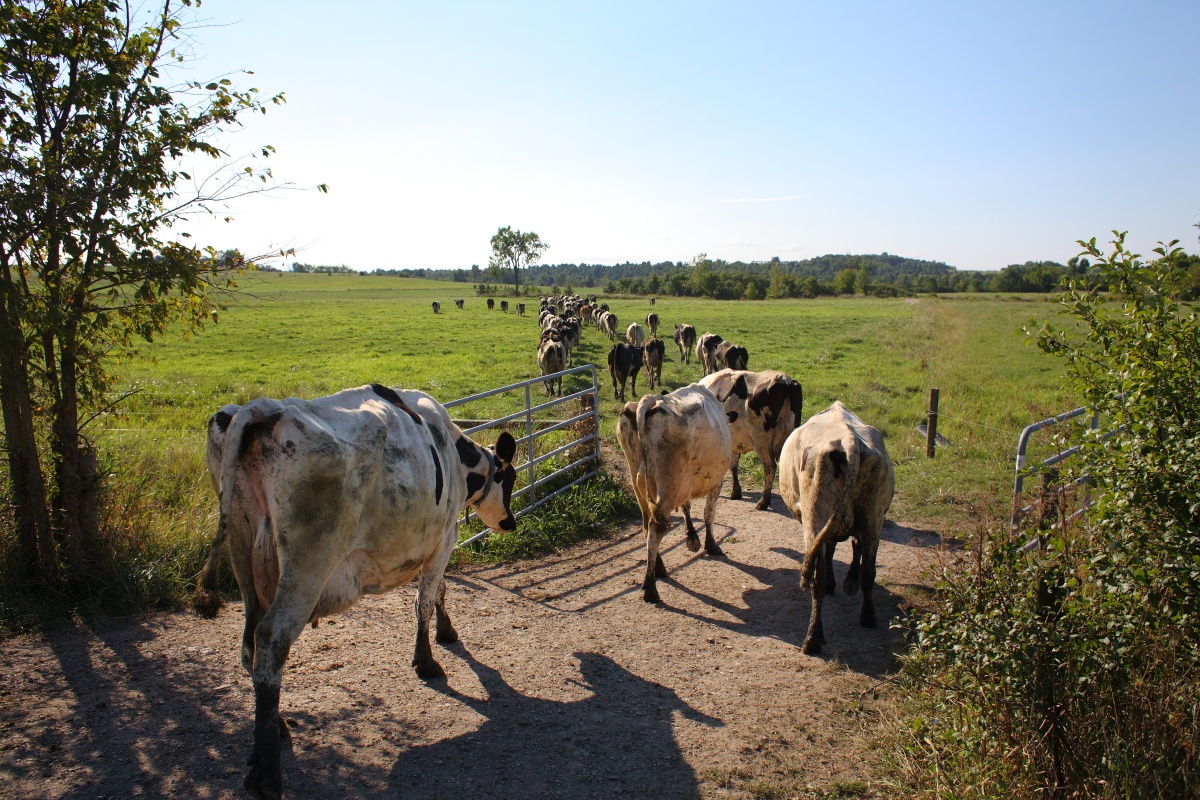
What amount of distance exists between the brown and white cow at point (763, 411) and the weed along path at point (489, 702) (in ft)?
11.3

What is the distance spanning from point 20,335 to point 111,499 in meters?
1.98

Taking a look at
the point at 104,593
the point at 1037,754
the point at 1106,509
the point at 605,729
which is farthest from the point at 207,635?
the point at 1106,509

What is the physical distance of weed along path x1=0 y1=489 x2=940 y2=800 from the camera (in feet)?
13.6

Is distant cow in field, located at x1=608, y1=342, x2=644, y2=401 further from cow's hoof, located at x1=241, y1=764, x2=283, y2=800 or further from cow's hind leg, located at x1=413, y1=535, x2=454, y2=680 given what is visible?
cow's hoof, located at x1=241, y1=764, x2=283, y2=800

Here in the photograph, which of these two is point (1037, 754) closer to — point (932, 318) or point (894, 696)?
point (894, 696)

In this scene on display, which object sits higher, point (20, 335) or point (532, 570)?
point (20, 335)

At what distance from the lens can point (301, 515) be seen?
4.11 metres

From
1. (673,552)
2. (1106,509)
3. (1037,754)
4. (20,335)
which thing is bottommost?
(673,552)

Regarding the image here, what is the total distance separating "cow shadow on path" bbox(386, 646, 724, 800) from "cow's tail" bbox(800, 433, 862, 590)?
1394 millimetres

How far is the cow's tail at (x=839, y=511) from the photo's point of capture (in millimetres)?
5738

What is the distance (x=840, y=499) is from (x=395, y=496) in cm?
347

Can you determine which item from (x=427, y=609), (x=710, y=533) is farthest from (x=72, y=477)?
(x=710, y=533)

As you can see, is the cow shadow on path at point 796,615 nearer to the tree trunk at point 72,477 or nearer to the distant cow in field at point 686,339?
the tree trunk at point 72,477

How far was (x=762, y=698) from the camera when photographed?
5.20 meters
